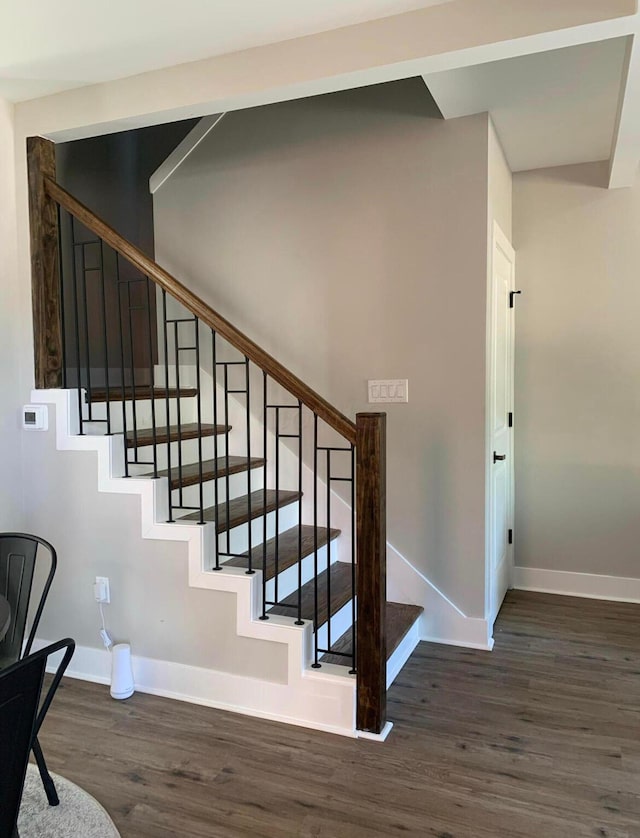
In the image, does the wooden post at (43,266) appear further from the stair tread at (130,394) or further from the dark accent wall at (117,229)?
the dark accent wall at (117,229)

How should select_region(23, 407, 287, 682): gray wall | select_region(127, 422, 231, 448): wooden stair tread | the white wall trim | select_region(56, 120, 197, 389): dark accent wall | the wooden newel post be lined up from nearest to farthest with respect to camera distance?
the wooden newel post
select_region(23, 407, 287, 682): gray wall
select_region(127, 422, 231, 448): wooden stair tread
the white wall trim
select_region(56, 120, 197, 389): dark accent wall

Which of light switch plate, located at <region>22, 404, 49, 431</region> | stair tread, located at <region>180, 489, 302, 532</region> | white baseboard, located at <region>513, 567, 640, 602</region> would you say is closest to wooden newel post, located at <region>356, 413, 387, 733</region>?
stair tread, located at <region>180, 489, 302, 532</region>

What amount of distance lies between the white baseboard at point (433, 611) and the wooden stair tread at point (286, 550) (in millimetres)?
379

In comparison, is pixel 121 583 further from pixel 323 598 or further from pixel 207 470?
A: pixel 323 598

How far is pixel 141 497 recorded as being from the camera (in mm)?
2631

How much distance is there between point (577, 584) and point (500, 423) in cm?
117

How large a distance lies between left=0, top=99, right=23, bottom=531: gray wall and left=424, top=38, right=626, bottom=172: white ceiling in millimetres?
1922

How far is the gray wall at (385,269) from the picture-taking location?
301cm

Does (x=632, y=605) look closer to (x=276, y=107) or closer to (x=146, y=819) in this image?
(x=146, y=819)

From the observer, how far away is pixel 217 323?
8.24 ft

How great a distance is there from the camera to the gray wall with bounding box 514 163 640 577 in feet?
11.8

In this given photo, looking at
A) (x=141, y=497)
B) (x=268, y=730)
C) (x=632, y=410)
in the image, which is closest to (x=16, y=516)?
(x=141, y=497)

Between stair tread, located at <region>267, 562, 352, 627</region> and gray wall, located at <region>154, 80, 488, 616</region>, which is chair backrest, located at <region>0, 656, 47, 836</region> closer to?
stair tread, located at <region>267, 562, 352, 627</region>

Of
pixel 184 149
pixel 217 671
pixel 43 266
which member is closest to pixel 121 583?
pixel 217 671
